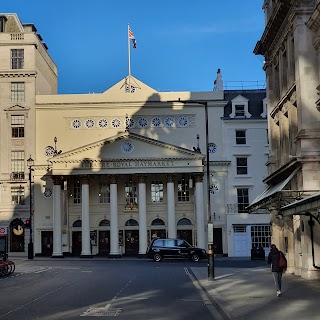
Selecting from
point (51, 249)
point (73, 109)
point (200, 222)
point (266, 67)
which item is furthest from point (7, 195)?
point (266, 67)

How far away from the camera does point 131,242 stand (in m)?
61.1

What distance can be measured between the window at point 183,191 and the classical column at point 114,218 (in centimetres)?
655

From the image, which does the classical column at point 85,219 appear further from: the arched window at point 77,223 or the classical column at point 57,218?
the arched window at point 77,223

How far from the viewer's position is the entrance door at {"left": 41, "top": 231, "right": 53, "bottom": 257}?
6100 cm

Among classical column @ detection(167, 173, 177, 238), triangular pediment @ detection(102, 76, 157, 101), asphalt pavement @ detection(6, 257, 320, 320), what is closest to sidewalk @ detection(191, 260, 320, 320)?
asphalt pavement @ detection(6, 257, 320, 320)

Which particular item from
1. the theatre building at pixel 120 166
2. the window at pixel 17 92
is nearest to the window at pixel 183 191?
the theatre building at pixel 120 166

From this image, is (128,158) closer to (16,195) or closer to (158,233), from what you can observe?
(158,233)

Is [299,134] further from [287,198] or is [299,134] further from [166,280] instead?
[166,280]

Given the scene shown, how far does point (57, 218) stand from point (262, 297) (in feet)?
134

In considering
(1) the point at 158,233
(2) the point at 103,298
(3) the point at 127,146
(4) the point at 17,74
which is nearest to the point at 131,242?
(1) the point at 158,233

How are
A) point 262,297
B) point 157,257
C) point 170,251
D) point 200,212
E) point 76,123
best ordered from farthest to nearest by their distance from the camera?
point 76,123 → point 200,212 → point 170,251 → point 157,257 → point 262,297

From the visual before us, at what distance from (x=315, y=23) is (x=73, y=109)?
3888cm

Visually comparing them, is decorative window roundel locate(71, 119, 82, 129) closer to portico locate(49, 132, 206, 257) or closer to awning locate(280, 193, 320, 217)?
portico locate(49, 132, 206, 257)

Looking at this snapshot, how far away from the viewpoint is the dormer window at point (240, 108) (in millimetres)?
63000
